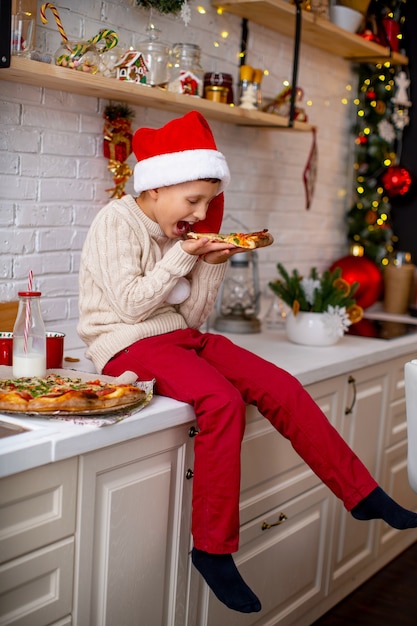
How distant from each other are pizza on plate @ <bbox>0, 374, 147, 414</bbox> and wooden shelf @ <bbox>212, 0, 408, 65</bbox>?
1.66m

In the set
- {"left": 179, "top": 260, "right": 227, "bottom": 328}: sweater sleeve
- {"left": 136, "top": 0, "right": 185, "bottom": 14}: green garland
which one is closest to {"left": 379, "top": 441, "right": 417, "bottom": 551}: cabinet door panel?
{"left": 179, "top": 260, "right": 227, "bottom": 328}: sweater sleeve

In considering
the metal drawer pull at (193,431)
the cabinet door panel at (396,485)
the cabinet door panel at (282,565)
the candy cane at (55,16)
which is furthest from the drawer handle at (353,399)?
the candy cane at (55,16)

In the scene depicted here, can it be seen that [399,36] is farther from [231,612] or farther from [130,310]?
[231,612]

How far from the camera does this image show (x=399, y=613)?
2693 mm

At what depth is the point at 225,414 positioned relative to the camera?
6.07 feet

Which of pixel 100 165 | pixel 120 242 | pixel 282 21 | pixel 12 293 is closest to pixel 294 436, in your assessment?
pixel 120 242

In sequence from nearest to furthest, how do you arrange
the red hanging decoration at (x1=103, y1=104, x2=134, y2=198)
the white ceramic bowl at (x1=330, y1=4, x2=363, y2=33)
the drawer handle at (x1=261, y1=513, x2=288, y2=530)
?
the drawer handle at (x1=261, y1=513, x2=288, y2=530), the red hanging decoration at (x1=103, y1=104, x2=134, y2=198), the white ceramic bowl at (x1=330, y1=4, x2=363, y2=33)

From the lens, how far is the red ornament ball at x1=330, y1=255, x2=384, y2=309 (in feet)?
12.0

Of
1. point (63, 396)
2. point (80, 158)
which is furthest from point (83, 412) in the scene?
point (80, 158)

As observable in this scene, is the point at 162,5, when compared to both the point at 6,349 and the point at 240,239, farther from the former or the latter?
the point at 6,349

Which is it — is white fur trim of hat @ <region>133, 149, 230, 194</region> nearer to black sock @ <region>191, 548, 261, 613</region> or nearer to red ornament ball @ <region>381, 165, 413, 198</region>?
black sock @ <region>191, 548, 261, 613</region>

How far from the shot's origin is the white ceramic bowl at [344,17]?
3363mm

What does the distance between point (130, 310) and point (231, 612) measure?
87cm

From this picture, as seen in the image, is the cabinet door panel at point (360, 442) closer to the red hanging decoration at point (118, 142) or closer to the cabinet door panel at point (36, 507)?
the red hanging decoration at point (118, 142)
